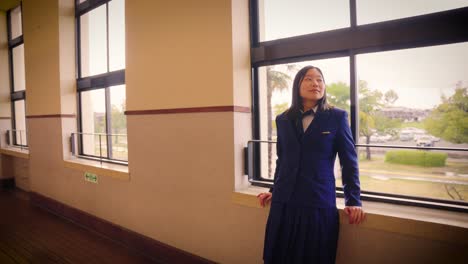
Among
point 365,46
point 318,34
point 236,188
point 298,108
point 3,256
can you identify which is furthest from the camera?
point 3,256

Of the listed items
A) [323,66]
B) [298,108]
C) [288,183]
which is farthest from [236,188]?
[323,66]

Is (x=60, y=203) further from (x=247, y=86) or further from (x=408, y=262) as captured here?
(x=408, y=262)

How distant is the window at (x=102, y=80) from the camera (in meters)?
3.39

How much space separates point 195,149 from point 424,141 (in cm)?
155

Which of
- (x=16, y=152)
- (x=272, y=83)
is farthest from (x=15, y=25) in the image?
(x=272, y=83)

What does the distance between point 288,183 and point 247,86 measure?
98 centimetres

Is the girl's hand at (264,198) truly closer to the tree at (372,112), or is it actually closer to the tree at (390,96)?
the tree at (372,112)

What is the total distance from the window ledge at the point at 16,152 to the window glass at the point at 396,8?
5459 mm

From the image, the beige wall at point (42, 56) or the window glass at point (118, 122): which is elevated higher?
the beige wall at point (42, 56)

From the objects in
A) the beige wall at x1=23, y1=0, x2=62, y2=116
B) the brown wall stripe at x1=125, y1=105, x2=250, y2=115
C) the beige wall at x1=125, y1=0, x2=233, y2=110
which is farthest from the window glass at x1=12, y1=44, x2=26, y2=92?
the brown wall stripe at x1=125, y1=105, x2=250, y2=115

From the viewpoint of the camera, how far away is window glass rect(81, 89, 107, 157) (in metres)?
3.66

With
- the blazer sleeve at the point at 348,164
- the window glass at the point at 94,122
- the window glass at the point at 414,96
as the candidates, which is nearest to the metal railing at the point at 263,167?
the window glass at the point at 414,96

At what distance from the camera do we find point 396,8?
5.40 ft

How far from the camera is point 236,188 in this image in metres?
2.09
